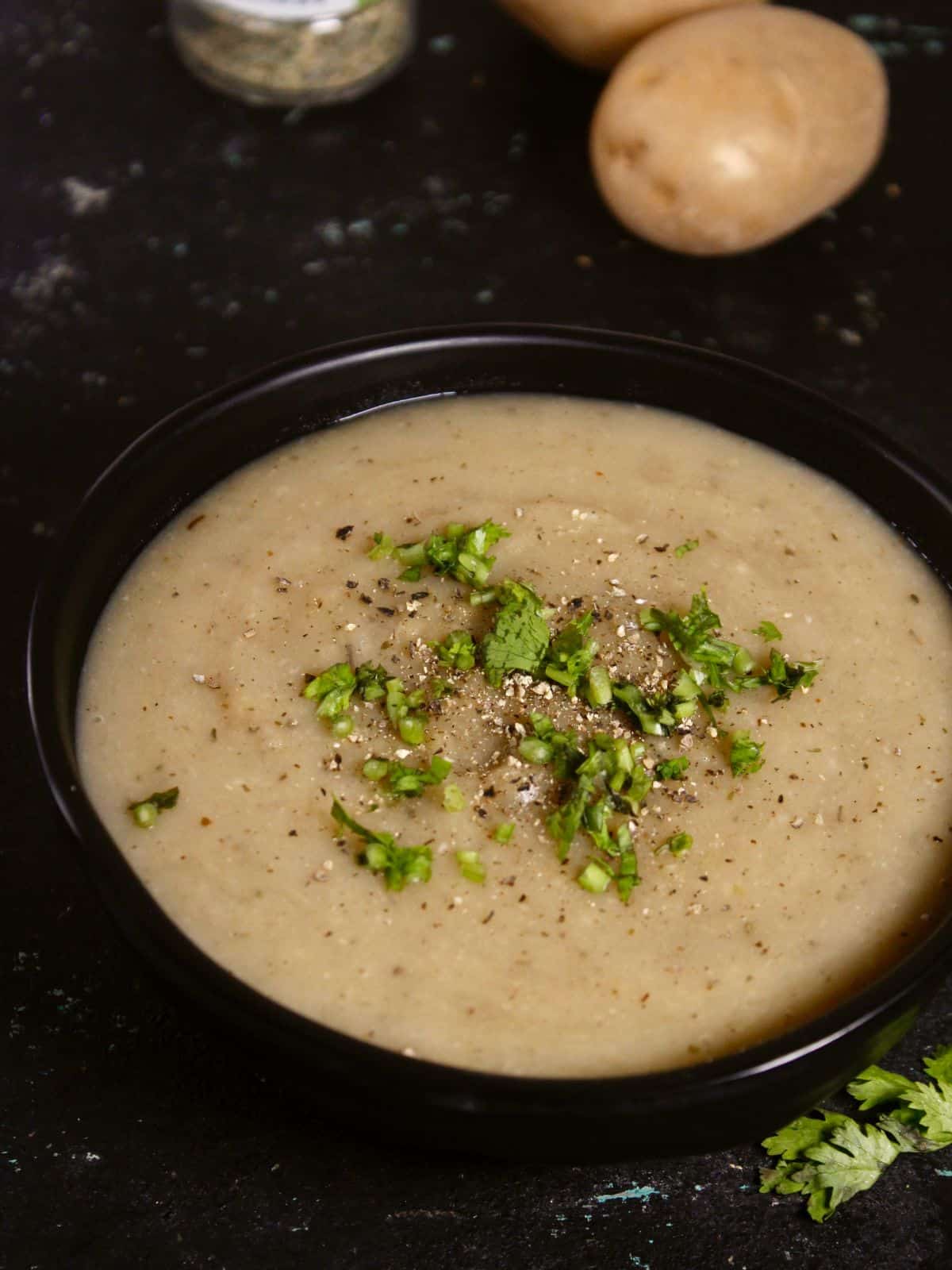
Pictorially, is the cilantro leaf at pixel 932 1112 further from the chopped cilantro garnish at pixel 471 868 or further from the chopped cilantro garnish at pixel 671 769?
the chopped cilantro garnish at pixel 471 868

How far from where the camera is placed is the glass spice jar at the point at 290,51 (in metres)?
3.47

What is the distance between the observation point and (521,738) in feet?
6.87

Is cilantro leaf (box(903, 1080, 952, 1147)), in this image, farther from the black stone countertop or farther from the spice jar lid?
the spice jar lid

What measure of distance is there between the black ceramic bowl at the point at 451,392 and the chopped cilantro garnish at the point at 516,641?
1.51 feet

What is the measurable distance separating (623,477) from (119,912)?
0.97m

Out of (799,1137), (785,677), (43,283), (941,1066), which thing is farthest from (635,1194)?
(43,283)

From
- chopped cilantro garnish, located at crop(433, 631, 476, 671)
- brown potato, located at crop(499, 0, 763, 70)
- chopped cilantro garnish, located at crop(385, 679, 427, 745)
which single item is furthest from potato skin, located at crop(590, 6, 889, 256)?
chopped cilantro garnish, located at crop(385, 679, 427, 745)

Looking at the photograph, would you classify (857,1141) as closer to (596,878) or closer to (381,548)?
(596,878)

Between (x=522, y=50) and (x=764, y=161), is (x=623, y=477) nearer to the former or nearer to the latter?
(x=764, y=161)

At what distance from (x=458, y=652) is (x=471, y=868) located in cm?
31

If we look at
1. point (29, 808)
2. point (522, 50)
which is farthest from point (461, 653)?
point (522, 50)

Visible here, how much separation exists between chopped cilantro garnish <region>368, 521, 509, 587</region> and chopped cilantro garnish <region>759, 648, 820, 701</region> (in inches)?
15.6

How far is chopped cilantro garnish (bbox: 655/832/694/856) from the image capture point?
2.00m

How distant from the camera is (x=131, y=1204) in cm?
218
